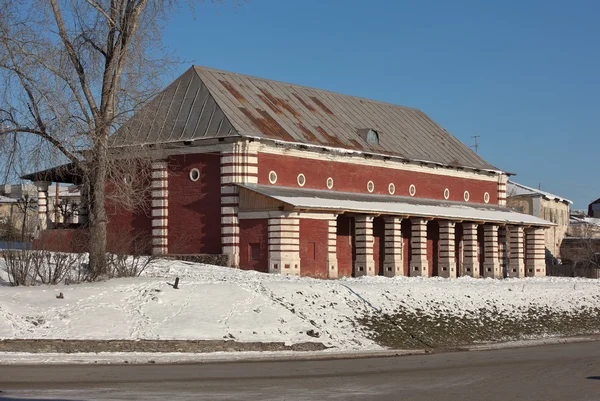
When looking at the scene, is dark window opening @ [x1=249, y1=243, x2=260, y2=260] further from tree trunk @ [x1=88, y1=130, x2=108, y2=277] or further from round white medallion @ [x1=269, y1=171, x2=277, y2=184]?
tree trunk @ [x1=88, y1=130, x2=108, y2=277]

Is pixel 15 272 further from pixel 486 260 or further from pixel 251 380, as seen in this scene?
pixel 486 260

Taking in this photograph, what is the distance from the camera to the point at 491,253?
2377 inches

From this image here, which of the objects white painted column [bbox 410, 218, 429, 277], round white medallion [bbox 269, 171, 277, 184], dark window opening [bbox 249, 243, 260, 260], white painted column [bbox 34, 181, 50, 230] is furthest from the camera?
white painted column [bbox 410, 218, 429, 277]

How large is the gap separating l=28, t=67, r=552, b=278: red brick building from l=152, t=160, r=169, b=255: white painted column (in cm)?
5

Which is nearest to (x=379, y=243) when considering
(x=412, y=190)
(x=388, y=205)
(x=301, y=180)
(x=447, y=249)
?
(x=388, y=205)

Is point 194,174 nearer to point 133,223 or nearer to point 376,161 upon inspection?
point 133,223

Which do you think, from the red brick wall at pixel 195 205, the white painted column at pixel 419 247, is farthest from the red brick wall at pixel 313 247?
the white painted column at pixel 419 247

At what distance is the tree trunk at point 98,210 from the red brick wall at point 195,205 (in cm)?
1358

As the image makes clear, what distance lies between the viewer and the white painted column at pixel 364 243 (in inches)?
1933

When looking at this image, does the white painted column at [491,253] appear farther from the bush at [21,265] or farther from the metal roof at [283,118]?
the bush at [21,265]

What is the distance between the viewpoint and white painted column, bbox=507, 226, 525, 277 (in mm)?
61719

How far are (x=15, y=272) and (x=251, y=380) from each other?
12.8 metres

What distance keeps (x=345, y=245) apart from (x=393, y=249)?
250 cm

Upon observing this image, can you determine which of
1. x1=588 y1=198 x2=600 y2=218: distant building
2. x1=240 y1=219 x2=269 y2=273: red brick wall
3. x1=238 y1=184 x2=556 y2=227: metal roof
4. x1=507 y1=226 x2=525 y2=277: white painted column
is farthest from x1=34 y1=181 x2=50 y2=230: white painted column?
x1=588 y1=198 x2=600 y2=218: distant building
